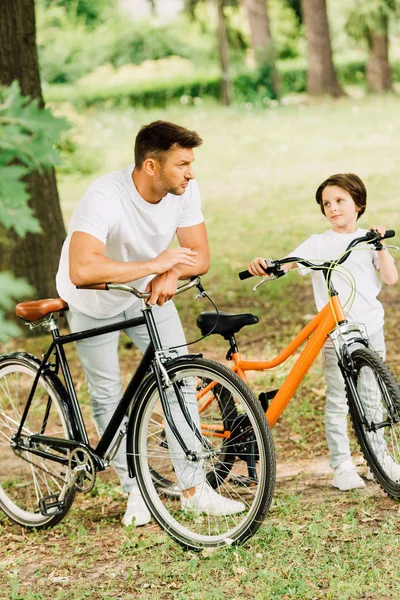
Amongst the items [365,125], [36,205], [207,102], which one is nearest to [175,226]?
[36,205]

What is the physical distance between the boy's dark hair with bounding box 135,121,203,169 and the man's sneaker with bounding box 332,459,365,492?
169 cm

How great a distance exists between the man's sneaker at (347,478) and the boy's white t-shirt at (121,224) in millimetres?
1282

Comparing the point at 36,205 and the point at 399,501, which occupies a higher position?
the point at 36,205

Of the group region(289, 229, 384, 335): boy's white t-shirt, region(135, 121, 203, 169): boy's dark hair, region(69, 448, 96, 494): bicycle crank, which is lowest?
region(69, 448, 96, 494): bicycle crank

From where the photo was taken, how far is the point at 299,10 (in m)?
27.2

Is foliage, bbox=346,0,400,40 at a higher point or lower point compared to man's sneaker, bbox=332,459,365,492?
higher

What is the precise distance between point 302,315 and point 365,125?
12701 mm

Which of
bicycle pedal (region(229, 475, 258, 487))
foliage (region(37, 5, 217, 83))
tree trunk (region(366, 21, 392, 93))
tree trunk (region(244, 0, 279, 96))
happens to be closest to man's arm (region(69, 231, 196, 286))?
bicycle pedal (region(229, 475, 258, 487))

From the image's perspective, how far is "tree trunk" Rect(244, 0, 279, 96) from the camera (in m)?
25.8

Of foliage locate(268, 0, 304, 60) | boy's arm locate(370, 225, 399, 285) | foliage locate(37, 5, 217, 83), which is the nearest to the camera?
boy's arm locate(370, 225, 399, 285)

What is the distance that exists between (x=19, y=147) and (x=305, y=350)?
2.34m

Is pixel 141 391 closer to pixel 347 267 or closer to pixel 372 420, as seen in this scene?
pixel 372 420

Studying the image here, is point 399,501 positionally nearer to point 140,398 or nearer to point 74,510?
point 140,398

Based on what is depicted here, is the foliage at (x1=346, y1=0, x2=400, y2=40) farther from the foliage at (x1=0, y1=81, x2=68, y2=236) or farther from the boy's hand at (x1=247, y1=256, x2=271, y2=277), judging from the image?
the foliage at (x1=0, y1=81, x2=68, y2=236)
